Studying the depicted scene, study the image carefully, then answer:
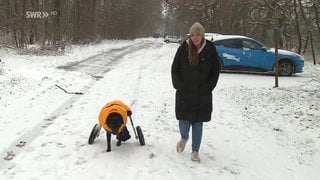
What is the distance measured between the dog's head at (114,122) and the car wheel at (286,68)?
551 inches

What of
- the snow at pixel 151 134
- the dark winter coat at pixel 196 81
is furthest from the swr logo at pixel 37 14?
the dark winter coat at pixel 196 81

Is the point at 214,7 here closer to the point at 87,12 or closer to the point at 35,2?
the point at 87,12

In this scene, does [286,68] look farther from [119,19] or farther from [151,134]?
[119,19]

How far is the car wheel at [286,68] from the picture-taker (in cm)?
1898

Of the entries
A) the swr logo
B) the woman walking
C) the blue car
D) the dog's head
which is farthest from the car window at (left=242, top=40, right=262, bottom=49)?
the dog's head

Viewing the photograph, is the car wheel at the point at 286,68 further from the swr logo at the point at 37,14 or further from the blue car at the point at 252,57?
the swr logo at the point at 37,14

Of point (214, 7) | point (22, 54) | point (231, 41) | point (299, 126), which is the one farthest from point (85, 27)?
point (299, 126)

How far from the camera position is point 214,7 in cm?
4141

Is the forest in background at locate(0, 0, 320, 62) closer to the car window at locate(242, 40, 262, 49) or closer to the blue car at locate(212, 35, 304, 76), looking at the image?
the blue car at locate(212, 35, 304, 76)

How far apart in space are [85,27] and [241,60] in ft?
79.7

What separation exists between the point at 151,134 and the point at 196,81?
1872mm

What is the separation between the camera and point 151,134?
7609 millimetres

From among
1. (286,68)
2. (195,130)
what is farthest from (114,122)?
(286,68)

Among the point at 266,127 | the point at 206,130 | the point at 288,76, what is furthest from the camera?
the point at 288,76
